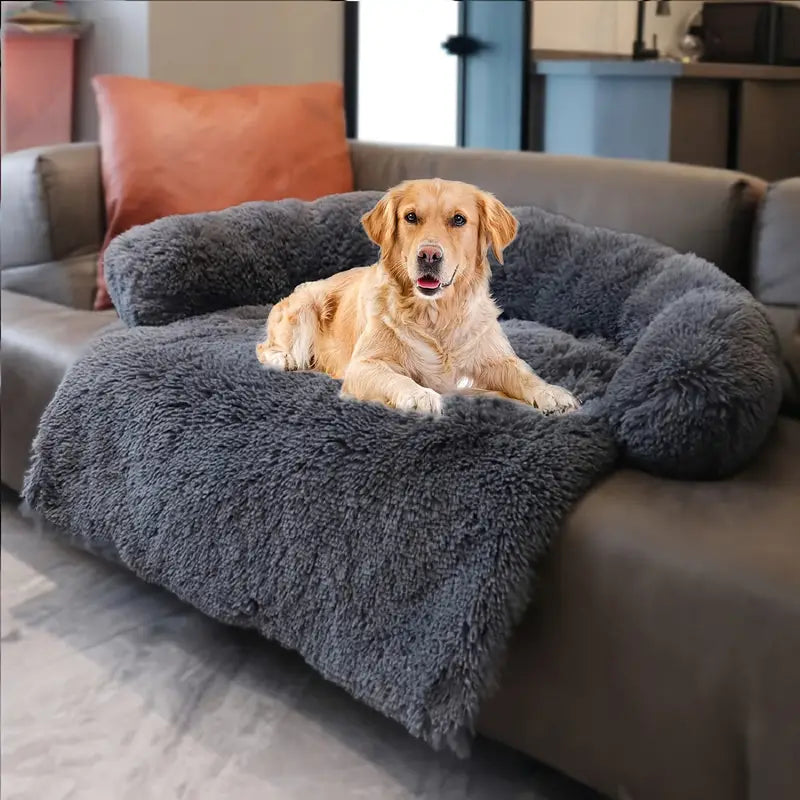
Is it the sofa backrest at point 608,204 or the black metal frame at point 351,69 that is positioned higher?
the black metal frame at point 351,69

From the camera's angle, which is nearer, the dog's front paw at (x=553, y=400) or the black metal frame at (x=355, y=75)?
the dog's front paw at (x=553, y=400)

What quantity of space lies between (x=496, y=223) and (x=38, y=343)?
0.57 metres

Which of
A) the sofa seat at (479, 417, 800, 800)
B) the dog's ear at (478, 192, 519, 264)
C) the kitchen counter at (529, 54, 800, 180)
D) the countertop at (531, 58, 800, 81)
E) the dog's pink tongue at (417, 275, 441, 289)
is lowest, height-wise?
the sofa seat at (479, 417, 800, 800)

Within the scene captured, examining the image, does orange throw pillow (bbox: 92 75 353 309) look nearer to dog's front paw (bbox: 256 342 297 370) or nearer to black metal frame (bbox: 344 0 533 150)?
black metal frame (bbox: 344 0 533 150)

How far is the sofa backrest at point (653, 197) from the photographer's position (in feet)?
3.60

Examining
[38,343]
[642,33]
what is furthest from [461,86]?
[38,343]

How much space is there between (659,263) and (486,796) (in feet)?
1.81

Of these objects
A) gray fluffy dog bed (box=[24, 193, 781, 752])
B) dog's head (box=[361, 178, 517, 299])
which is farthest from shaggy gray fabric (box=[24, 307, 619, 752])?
dog's head (box=[361, 178, 517, 299])

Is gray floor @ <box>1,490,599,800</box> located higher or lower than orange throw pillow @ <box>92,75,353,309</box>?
lower

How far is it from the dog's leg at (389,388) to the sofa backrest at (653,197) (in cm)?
25

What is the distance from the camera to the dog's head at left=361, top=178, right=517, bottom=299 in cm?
81

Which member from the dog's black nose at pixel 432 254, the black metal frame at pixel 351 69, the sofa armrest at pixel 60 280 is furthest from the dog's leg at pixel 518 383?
the sofa armrest at pixel 60 280

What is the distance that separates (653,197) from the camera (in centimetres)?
116

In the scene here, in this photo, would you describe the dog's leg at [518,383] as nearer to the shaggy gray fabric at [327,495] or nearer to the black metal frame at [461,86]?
Answer: the shaggy gray fabric at [327,495]
